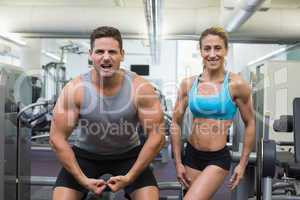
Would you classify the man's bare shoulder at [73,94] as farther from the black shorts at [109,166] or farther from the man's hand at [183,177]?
the man's hand at [183,177]

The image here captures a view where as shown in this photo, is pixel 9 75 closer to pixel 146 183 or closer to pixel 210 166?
pixel 146 183

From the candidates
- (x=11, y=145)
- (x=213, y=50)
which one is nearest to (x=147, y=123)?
(x=213, y=50)

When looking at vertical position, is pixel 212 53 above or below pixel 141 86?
above

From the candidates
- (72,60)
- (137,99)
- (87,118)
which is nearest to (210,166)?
(137,99)

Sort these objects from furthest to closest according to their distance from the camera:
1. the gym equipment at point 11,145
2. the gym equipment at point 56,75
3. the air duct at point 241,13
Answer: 1. the gym equipment at point 56,75
2. the air duct at point 241,13
3. the gym equipment at point 11,145

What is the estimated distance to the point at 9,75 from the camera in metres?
2.48

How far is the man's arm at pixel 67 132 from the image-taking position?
1764 mm

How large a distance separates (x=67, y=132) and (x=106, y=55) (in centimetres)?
42

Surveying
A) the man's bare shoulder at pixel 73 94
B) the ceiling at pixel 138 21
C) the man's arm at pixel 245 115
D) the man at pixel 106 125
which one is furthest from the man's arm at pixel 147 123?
the ceiling at pixel 138 21

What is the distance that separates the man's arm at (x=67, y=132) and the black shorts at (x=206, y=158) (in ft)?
1.63

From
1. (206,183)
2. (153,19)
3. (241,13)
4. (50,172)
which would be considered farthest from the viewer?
(153,19)

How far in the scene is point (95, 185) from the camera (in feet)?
5.77

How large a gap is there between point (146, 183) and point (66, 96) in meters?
0.56

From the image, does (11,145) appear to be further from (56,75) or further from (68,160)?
(56,75)
